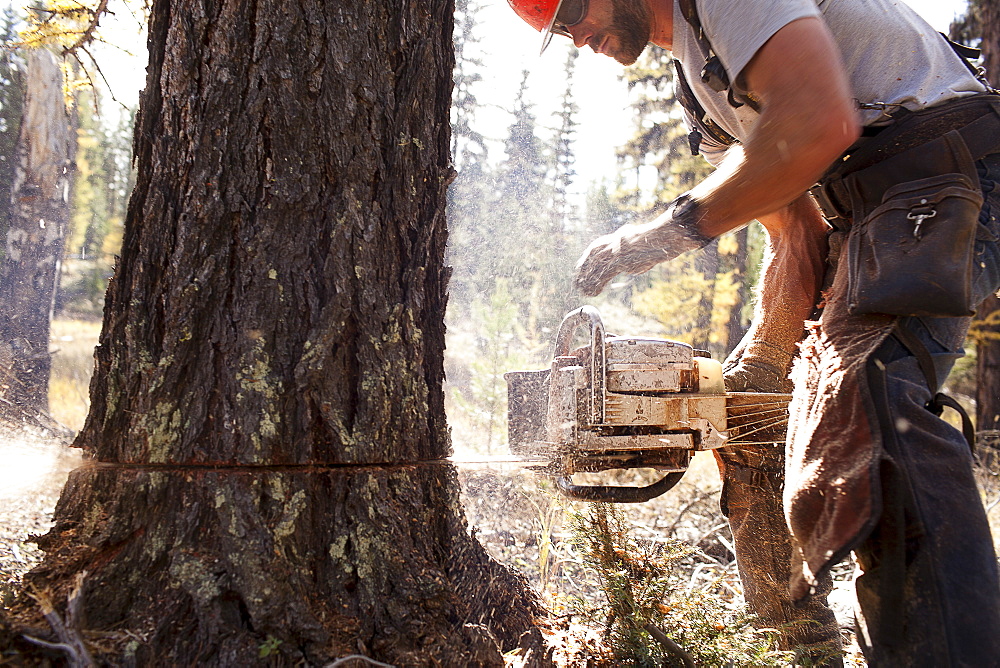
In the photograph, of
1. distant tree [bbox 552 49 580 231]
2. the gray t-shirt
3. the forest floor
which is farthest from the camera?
distant tree [bbox 552 49 580 231]

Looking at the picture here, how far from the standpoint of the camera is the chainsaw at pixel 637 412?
2090 millimetres

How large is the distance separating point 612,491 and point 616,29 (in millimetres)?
1546

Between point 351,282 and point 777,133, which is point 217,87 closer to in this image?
point 351,282

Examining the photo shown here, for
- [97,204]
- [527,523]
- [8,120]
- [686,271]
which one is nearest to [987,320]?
[686,271]

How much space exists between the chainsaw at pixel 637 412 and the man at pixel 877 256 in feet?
1.46

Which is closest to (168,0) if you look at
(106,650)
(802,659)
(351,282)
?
(351,282)

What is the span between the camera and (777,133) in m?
1.41

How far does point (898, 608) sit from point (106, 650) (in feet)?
5.39

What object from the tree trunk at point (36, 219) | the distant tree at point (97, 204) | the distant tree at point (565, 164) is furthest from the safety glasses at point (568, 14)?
the distant tree at point (97, 204)

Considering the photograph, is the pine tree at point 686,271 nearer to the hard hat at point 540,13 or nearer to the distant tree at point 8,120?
the hard hat at point 540,13

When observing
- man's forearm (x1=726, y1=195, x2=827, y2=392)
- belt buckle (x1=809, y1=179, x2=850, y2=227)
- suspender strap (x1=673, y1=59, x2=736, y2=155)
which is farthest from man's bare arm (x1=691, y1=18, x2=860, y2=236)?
man's forearm (x1=726, y1=195, x2=827, y2=392)

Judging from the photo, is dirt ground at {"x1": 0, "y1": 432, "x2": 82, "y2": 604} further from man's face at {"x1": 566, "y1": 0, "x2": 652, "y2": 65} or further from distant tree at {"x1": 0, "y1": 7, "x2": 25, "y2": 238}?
distant tree at {"x1": 0, "y1": 7, "x2": 25, "y2": 238}

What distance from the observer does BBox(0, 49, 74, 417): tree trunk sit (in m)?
8.09

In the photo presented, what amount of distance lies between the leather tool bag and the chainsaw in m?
0.72
